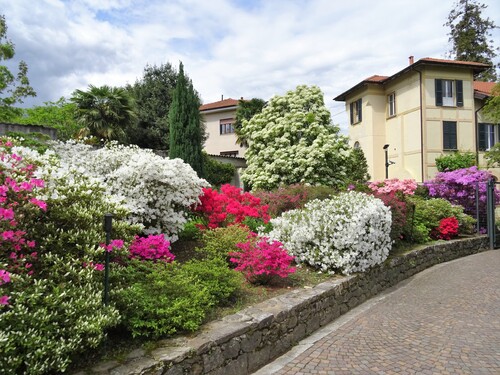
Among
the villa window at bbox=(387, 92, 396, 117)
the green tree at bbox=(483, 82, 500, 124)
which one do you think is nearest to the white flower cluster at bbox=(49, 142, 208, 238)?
the green tree at bbox=(483, 82, 500, 124)

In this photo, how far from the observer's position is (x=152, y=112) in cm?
2441

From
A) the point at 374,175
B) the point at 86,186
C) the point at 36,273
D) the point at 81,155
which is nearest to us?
the point at 36,273

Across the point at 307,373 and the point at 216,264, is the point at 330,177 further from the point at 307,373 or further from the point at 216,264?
the point at 307,373

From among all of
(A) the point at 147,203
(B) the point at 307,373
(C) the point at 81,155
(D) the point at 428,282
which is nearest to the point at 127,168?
(A) the point at 147,203

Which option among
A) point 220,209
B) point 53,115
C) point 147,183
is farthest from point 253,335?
point 53,115

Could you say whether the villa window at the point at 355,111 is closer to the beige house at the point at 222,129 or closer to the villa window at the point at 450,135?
the villa window at the point at 450,135

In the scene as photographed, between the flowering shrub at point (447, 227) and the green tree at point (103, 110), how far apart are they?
1514cm

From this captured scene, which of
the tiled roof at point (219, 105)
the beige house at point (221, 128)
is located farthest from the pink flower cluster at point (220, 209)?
the tiled roof at point (219, 105)

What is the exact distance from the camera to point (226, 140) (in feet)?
113

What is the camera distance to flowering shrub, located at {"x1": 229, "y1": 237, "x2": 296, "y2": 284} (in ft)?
17.3

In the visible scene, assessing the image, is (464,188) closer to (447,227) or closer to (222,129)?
(447,227)

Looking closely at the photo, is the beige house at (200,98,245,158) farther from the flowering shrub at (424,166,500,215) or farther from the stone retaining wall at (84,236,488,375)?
the stone retaining wall at (84,236,488,375)

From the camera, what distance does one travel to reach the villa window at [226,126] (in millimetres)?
34375

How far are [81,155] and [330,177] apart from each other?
386 inches
